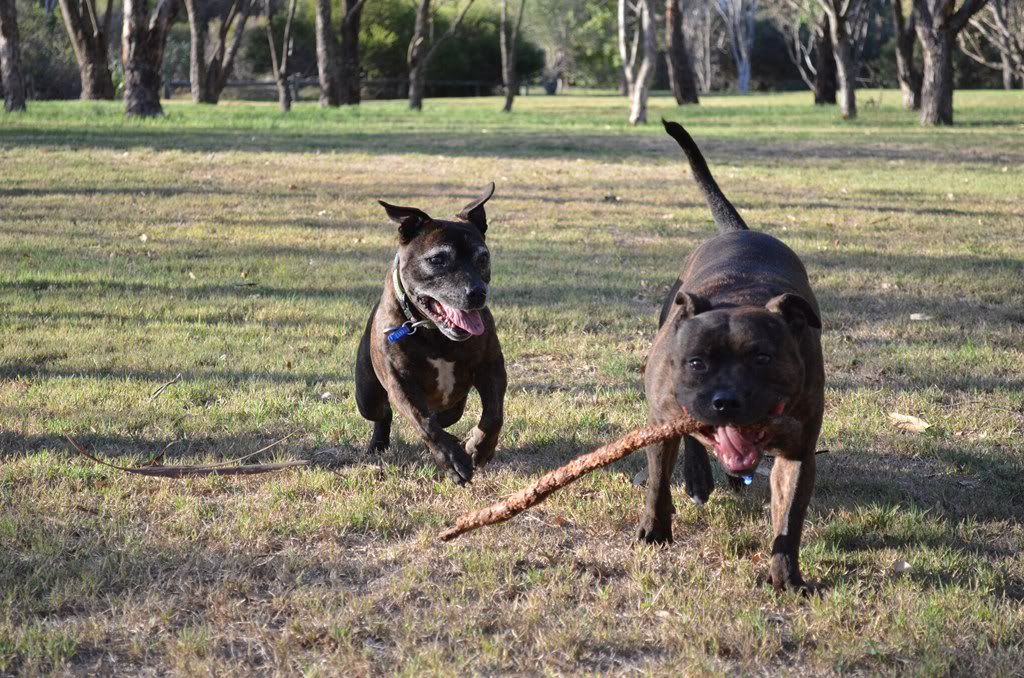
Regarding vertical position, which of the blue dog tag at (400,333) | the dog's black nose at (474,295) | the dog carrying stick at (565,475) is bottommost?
the dog carrying stick at (565,475)

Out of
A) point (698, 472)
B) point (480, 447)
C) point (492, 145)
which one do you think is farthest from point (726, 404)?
point (492, 145)

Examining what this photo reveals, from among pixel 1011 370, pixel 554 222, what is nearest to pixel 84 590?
pixel 1011 370

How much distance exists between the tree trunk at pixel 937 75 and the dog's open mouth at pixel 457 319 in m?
22.5

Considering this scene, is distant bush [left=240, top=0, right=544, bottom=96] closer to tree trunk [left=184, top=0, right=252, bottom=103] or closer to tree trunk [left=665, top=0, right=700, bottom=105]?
tree trunk [left=184, top=0, right=252, bottom=103]

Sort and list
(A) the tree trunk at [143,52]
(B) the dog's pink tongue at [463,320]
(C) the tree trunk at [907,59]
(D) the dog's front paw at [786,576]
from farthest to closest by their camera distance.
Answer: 1. (C) the tree trunk at [907,59]
2. (A) the tree trunk at [143,52]
3. (B) the dog's pink tongue at [463,320]
4. (D) the dog's front paw at [786,576]

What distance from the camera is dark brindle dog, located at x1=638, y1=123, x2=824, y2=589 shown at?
12.2 feet

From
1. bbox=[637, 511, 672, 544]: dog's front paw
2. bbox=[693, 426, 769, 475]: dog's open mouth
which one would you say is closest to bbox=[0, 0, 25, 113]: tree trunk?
bbox=[637, 511, 672, 544]: dog's front paw

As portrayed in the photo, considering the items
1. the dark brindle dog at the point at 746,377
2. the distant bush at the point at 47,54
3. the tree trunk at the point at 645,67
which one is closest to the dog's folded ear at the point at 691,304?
the dark brindle dog at the point at 746,377

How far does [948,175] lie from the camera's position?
54.5 ft

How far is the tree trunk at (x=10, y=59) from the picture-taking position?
22630 mm

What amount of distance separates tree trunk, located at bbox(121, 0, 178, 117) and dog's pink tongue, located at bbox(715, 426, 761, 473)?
22649mm

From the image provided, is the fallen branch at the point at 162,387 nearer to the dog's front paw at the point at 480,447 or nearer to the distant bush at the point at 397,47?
the dog's front paw at the point at 480,447

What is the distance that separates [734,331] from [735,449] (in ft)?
1.27

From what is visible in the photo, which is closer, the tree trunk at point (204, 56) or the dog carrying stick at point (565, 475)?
the dog carrying stick at point (565, 475)
